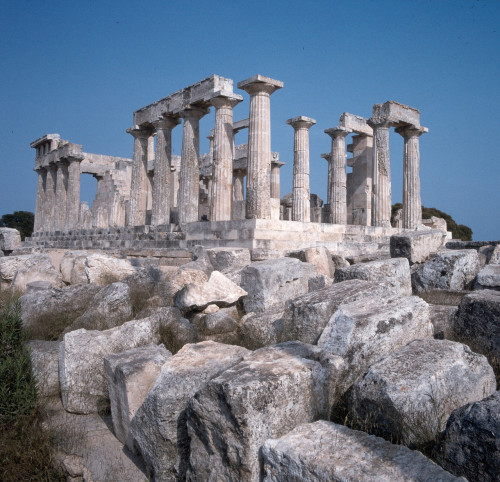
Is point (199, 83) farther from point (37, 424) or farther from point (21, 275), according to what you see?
point (37, 424)

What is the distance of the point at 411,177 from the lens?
66.3 ft

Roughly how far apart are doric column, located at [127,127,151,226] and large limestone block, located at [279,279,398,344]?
15121 mm

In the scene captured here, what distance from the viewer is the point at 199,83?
16.2 metres

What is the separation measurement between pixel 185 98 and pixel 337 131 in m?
6.95

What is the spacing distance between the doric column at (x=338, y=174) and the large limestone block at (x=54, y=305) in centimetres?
1428

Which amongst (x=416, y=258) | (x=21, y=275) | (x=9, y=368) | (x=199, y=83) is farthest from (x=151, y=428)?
(x=199, y=83)

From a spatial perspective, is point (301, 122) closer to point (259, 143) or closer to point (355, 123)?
point (355, 123)

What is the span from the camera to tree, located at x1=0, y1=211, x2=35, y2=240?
58.5m

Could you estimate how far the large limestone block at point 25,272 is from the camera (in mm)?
9867

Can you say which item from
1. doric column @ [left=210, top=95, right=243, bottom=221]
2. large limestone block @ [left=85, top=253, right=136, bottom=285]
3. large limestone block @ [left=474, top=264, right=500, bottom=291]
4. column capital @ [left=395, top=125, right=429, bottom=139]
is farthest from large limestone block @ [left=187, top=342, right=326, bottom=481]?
column capital @ [left=395, top=125, right=429, bottom=139]

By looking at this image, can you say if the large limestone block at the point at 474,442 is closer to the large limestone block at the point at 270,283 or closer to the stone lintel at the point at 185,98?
the large limestone block at the point at 270,283

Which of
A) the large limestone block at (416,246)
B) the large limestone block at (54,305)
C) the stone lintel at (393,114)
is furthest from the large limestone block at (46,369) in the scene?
the stone lintel at (393,114)

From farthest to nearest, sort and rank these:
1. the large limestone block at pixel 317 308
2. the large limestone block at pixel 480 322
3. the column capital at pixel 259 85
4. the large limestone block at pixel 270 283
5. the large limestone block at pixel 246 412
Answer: the column capital at pixel 259 85
the large limestone block at pixel 270 283
the large limestone block at pixel 317 308
the large limestone block at pixel 480 322
the large limestone block at pixel 246 412

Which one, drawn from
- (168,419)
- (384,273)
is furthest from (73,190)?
(168,419)
